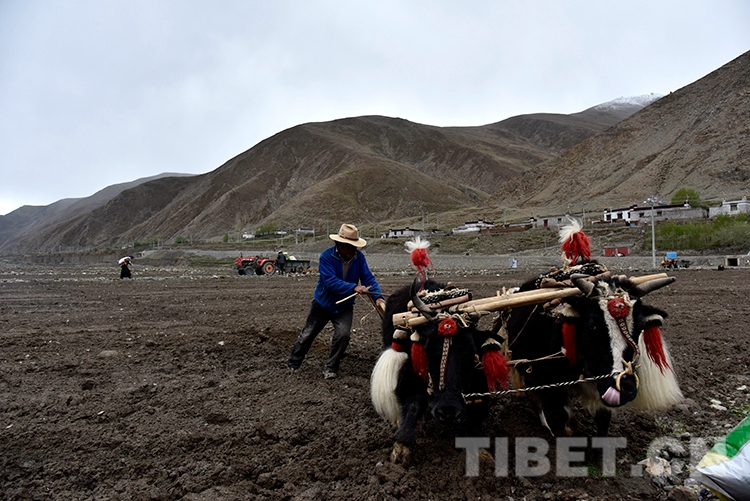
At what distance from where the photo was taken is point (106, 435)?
174 inches

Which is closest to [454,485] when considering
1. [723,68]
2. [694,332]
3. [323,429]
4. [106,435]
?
[323,429]

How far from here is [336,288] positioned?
19.0 ft

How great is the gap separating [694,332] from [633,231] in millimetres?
45311

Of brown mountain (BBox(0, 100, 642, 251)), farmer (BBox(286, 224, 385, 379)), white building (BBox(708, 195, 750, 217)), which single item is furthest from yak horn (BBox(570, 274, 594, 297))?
brown mountain (BBox(0, 100, 642, 251))

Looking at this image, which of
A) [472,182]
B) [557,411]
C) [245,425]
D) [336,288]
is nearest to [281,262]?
[336,288]

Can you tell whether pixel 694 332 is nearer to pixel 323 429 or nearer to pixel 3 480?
pixel 323 429

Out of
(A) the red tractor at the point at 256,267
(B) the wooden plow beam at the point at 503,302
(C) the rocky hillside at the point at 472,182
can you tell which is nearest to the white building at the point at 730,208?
(C) the rocky hillside at the point at 472,182

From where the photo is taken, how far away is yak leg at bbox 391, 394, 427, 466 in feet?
12.7

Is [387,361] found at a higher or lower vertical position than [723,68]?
lower

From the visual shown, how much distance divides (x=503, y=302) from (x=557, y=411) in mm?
→ 1287

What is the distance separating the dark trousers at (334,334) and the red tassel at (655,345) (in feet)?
11.8

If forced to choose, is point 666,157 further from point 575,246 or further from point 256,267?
point 575,246

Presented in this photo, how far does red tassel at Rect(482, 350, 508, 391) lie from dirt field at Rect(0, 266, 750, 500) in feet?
2.42

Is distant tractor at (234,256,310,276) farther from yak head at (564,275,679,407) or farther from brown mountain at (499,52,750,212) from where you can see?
brown mountain at (499,52,750,212)
